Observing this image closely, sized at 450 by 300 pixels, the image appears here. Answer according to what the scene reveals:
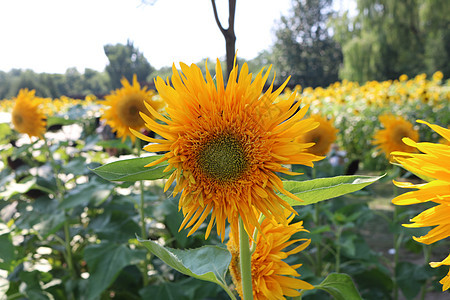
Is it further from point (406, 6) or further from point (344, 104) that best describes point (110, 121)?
point (406, 6)

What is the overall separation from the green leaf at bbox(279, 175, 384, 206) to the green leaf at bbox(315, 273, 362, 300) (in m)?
0.25

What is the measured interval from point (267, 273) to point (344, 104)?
6953 millimetres

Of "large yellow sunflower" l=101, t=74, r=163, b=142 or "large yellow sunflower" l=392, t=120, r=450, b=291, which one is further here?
"large yellow sunflower" l=101, t=74, r=163, b=142

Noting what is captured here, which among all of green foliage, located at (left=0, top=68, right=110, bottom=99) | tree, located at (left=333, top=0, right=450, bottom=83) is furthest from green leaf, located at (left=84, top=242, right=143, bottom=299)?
green foliage, located at (left=0, top=68, right=110, bottom=99)

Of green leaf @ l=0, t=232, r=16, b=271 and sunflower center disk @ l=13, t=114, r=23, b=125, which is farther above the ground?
sunflower center disk @ l=13, t=114, r=23, b=125

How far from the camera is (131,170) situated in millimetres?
650

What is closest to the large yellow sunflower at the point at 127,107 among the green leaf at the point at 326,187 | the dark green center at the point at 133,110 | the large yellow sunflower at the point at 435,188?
the dark green center at the point at 133,110

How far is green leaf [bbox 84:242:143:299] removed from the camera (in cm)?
153

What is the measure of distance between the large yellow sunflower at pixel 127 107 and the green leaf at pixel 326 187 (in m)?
1.23

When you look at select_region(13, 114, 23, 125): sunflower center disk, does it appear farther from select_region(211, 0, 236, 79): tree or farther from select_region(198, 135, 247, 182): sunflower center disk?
select_region(198, 135, 247, 182): sunflower center disk

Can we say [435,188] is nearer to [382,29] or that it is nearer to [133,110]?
[133,110]

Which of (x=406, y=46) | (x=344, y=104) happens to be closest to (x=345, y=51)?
(x=406, y=46)

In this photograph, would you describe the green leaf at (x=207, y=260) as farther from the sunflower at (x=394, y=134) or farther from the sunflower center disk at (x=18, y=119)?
the sunflower center disk at (x=18, y=119)

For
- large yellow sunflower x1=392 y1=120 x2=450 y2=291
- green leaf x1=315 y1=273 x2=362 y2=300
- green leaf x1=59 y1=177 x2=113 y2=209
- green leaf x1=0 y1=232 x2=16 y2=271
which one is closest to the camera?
large yellow sunflower x1=392 y1=120 x2=450 y2=291
